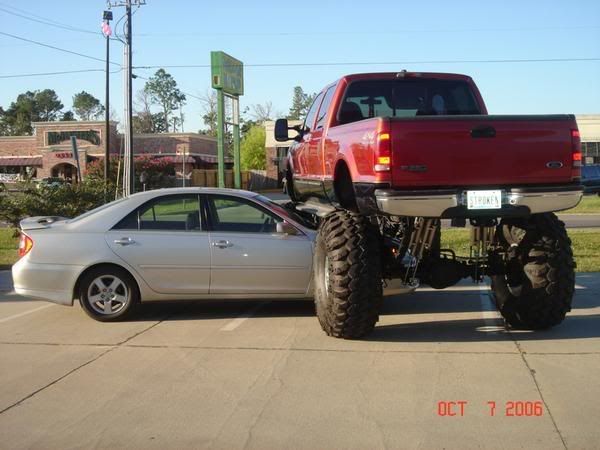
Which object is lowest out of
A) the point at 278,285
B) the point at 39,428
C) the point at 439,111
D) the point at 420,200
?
the point at 39,428

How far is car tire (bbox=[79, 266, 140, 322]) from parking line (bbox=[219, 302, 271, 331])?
1.03 metres

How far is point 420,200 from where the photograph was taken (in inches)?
221

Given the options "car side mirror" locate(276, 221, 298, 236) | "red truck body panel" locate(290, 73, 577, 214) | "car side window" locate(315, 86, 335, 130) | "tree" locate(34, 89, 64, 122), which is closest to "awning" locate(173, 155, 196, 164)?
"car side window" locate(315, 86, 335, 130)

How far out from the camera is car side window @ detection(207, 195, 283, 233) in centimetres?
761

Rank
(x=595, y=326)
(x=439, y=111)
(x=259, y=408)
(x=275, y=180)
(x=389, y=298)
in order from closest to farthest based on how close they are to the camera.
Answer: (x=259, y=408) → (x=595, y=326) → (x=439, y=111) → (x=389, y=298) → (x=275, y=180)

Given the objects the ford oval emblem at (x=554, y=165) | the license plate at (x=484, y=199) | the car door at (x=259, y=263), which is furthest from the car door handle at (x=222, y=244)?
the ford oval emblem at (x=554, y=165)

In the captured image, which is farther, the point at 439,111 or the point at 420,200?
the point at 439,111

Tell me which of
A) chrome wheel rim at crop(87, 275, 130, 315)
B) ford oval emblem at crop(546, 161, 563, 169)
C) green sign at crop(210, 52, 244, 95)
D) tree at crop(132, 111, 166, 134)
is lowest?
chrome wheel rim at crop(87, 275, 130, 315)

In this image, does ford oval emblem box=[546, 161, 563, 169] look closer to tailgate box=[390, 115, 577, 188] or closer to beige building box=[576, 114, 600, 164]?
tailgate box=[390, 115, 577, 188]

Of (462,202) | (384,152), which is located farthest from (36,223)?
Answer: (462,202)

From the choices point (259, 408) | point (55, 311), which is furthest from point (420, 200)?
point (55, 311)

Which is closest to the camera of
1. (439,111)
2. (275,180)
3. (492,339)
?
(492,339)

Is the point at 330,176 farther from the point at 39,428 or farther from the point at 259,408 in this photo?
the point at 39,428

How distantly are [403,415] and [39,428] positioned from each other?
2364 mm
